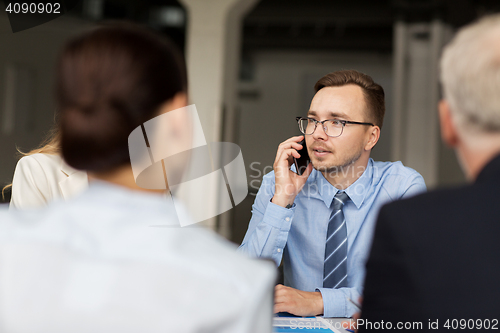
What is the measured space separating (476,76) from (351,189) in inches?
50.5

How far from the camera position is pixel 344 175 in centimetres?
208

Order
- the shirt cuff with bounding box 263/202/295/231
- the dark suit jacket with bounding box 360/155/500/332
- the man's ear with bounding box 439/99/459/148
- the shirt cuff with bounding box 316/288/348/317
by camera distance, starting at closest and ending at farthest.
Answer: the dark suit jacket with bounding box 360/155/500/332 < the man's ear with bounding box 439/99/459/148 < the shirt cuff with bounding box 316/288/348/317 < the shirt cuff with bounding box 263/202/295/231

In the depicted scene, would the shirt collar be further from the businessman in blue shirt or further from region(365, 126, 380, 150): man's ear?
region(365, 126, 380, 150): man's ear

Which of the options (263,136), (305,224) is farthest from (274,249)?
(263,136)

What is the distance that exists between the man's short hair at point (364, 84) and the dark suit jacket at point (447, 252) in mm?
1511

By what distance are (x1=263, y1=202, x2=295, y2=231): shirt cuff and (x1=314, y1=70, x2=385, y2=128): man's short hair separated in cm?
76

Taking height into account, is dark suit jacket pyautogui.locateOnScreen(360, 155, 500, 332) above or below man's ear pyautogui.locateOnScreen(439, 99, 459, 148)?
below

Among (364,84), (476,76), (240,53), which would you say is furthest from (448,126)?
(240,53)

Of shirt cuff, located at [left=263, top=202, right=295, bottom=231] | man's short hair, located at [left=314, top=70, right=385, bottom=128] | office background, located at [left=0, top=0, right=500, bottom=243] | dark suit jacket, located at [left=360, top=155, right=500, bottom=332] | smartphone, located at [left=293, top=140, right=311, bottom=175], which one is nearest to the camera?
dark suit jacket, located at [left=360, top=155, right=500, bottom=332]

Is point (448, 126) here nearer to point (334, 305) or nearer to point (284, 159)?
point (334, 305)

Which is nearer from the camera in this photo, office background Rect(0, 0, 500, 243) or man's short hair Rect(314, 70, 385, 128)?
man's short hair Rect(314, 70, 385, 128)

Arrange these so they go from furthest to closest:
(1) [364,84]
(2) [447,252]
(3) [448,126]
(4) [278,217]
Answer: (1) [364,84] < (4) [278,217] < (3) [448,126] < (2) [447,252]

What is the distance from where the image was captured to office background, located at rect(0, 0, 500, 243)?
4.55m

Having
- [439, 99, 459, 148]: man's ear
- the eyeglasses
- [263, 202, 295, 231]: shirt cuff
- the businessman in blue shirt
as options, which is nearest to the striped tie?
the businessman in blue shirt
